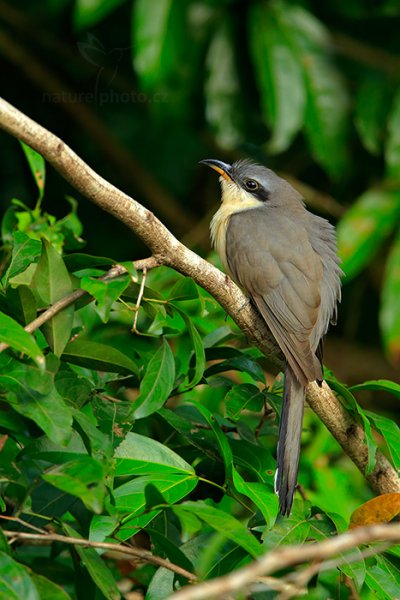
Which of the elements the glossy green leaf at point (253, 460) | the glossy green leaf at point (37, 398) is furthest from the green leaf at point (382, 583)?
the glossy green leaf at point (37, 398)

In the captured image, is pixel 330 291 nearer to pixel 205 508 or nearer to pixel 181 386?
pixel 181 386

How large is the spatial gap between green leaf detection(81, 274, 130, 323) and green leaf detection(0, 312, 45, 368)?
0.21m

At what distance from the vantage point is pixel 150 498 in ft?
6.19

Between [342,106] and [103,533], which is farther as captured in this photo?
[342,106]

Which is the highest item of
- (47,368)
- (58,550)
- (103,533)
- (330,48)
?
(330,48)

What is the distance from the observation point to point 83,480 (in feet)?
5.76

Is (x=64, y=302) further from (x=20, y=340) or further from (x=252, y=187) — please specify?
(x=252, y=187)

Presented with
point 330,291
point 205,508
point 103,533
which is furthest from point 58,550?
point 330,291

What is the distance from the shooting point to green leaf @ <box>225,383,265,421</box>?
249 centimetres

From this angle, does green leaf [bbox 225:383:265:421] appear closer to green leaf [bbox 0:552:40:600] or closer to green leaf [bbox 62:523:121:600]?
green leaf [bbox 62:523:121:600]

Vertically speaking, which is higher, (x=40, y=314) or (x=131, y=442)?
(x=40, y=314)

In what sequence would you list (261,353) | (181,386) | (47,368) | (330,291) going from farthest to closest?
1. (330,291)
2. (261,353)
3. (181,386)
4. (47,368)

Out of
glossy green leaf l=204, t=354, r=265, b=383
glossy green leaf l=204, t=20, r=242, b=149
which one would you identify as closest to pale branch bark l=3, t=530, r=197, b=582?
glossy green leaf l=204, t=354, r=265, b=383

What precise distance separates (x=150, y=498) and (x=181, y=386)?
26.3 inches
